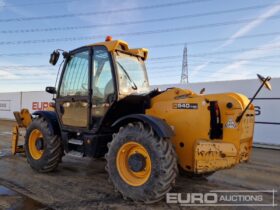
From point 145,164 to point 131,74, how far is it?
1.89 m

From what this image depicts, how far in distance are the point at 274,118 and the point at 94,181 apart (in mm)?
7884

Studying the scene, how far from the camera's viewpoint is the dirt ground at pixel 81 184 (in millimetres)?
4141

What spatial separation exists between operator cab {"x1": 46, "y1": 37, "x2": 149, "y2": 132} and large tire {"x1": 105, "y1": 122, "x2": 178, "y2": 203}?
744 mm

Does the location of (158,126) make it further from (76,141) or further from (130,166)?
(76,141)

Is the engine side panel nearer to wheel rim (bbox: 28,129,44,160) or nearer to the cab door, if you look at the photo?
the cab door

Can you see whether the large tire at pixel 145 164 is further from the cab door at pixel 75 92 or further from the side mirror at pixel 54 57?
the side mirror at pixel 54 57

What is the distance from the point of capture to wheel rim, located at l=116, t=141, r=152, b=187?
167 inches

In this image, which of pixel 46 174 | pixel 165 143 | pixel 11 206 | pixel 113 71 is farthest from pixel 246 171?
pixel 11 206

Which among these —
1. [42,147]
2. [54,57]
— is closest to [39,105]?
[42,147]

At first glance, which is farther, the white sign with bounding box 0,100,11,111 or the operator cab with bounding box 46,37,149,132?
the white sign with bounding box 0,100,11,111

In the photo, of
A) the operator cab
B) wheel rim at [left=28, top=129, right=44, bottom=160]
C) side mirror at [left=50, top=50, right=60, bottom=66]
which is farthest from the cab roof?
wheel rim at [left=28, top=129, right=44, bottom=160]

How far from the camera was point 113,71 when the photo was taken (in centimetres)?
498

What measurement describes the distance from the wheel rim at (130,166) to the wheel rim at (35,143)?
7.41 ft

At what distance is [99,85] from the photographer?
5.21m
